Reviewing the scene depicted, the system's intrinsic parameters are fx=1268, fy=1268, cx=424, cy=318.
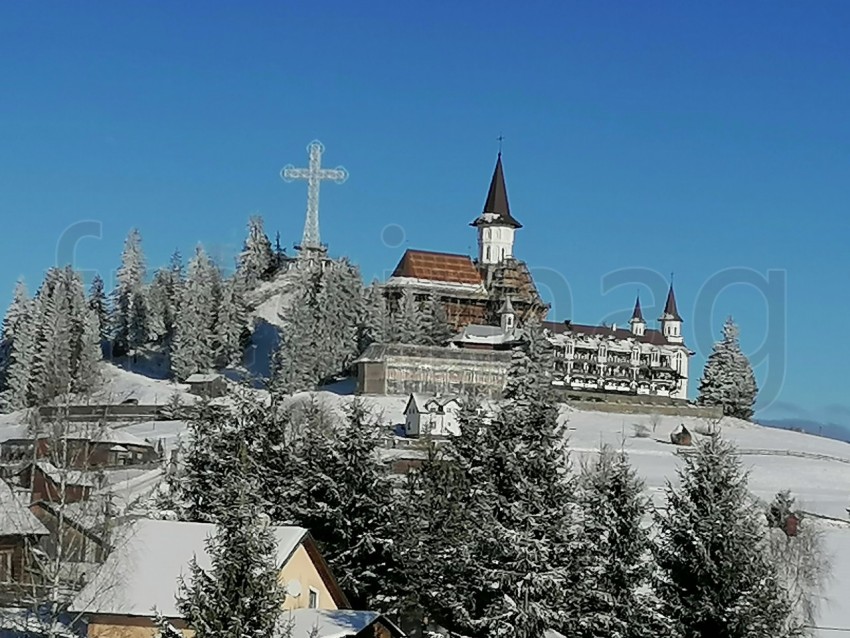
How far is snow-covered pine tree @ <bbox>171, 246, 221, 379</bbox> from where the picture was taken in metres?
91.7

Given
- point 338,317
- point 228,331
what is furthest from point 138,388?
point 338,317

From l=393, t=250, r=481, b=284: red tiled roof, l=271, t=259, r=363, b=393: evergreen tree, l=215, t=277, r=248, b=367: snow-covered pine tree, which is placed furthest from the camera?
→ l=393, t=250, r=481, b=284: red tiled roof

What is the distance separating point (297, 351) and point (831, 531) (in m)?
40.9

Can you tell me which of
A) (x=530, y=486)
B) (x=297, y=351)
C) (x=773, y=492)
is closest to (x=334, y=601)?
(x=530, y=486)

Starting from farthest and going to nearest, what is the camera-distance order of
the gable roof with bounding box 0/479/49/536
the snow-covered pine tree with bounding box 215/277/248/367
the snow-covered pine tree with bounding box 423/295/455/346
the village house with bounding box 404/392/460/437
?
the snow-covered pine tree with bounding box 423/295/455/346 → the snow-covered pine tree with bounding box 215/277/248/367 → the village house with bounding box 404/392/460/437 → the gable roof with bounding box 0/479/49/536

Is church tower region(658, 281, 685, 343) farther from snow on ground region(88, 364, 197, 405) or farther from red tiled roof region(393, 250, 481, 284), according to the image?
snow on ground region(88, 364, 197, 405)

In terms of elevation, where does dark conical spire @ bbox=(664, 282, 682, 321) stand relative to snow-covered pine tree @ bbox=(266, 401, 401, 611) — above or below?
above

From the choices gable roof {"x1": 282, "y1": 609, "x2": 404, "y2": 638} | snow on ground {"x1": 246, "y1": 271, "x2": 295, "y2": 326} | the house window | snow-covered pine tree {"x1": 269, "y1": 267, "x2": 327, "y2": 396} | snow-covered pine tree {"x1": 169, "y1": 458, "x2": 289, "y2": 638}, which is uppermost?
snow on ground {"x1": 246, "y1": 271, "x2": 295, "y2": 326}

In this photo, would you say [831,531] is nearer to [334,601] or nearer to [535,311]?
[334,601]

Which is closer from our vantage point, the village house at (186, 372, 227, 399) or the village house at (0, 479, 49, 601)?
the village house at (0, 479, 49, 601)

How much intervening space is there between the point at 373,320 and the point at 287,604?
6817cm

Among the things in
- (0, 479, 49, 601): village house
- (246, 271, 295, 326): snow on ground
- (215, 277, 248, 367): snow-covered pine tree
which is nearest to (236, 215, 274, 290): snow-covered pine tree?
(246, 271, 295, 326): snow on ground

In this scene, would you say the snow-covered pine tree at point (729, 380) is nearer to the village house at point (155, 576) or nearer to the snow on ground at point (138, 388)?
the snow on ground at point (138, 388)

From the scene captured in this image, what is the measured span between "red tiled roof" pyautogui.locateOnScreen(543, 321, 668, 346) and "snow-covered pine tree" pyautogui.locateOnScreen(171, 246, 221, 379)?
2737cm
